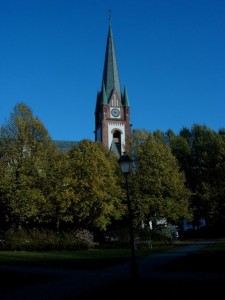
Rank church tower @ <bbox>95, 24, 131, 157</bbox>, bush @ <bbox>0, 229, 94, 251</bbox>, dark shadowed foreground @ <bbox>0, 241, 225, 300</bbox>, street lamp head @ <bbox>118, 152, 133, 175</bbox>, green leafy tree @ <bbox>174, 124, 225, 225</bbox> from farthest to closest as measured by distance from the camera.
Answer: church tower @ <bbox>95, 24, 131, 157</bbox> → green leafy tree @ <bbox>174, 124, 225, 225</bbox> → bush @ <bbox>0, 229, 94, 251</bbox> → street lamp head @ <bbox>118, 152, 133, 175</bbox> → dark shadowed foreground @ <bbox>0, 241, 225, 300</bbox>

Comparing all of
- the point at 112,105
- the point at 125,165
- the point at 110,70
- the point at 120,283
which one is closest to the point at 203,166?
the point at 112,105

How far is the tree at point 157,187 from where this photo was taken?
4266cm

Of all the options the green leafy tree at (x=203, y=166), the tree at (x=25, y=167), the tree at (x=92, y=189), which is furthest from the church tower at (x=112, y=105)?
the tree at (x=25, y=167)

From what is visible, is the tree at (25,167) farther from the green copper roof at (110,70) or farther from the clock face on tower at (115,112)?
the green copper roof at (110,70)

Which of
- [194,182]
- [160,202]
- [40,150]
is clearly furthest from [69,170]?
[194,182]

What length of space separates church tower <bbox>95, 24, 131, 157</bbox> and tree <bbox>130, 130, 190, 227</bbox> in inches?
1483

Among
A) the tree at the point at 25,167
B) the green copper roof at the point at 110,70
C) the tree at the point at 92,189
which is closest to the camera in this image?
the tree at the point at 25,167

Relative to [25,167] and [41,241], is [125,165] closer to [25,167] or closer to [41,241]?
[41,241]

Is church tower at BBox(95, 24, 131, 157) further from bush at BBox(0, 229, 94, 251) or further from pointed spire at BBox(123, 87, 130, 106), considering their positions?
bush at BBox(0, 229, 94, 251)

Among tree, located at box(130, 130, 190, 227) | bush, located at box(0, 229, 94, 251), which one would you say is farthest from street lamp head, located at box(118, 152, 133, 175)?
tree, located at box(130, 130, 190, 227)

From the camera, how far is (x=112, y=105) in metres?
86.1

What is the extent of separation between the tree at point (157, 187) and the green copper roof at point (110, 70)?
42624 mm

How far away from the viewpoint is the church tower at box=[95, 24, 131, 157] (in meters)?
84.1

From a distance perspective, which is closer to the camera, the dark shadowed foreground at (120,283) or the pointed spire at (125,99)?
the dark shadowed foreground at (120,283)
